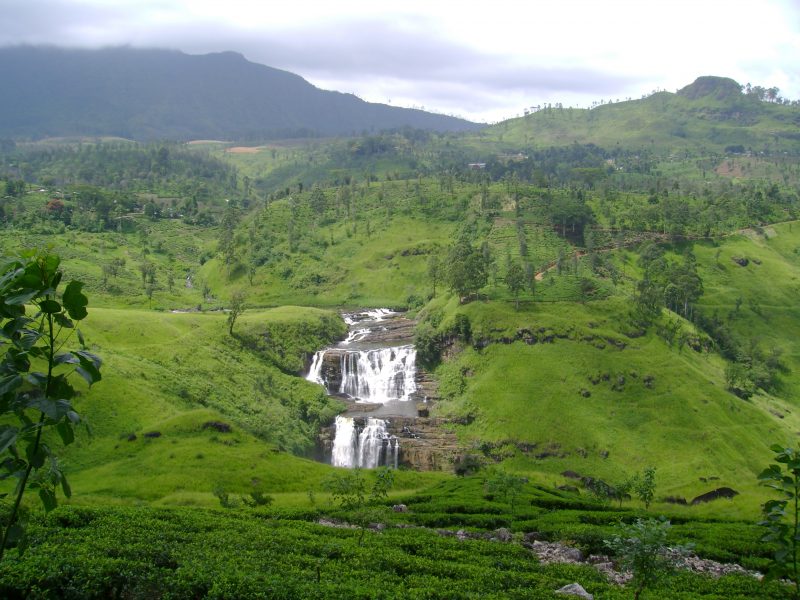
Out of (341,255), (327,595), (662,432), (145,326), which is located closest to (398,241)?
(341,255)

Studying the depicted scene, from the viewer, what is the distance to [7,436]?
613 cm

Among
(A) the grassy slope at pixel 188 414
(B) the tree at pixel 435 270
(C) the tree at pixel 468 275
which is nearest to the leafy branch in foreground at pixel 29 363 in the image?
(A) the grassy slope at pixel 188 414

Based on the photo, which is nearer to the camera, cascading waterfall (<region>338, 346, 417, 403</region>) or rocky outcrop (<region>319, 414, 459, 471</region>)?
rocky outcrop (<region>319, 414, 459, 471</region>)

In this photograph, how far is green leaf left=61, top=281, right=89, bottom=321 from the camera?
6.72 m

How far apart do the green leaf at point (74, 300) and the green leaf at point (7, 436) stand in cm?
145

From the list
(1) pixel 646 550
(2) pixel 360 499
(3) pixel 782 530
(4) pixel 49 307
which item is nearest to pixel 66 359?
(4) pixel 49 307

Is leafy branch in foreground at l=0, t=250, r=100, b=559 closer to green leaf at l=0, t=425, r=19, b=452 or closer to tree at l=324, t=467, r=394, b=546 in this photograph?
green leaf at l=0, t=425, r=19, b=452

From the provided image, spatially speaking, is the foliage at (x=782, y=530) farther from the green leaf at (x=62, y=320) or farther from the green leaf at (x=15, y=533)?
the green leaf at (x=15, y=533)

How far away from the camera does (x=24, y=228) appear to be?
146000 millimetres

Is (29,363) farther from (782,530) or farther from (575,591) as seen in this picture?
→ (575,591)

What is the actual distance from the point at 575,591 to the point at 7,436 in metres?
26.9

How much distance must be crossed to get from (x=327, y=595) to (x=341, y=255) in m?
132

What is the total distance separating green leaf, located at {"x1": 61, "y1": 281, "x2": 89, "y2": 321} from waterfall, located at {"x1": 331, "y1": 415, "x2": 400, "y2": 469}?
69116mm

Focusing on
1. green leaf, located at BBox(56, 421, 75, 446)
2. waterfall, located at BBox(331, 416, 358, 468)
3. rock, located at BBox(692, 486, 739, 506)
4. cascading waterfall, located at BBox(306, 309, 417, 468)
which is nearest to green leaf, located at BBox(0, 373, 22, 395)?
green leaf, located at BBox(56, 421, 75, 446)
